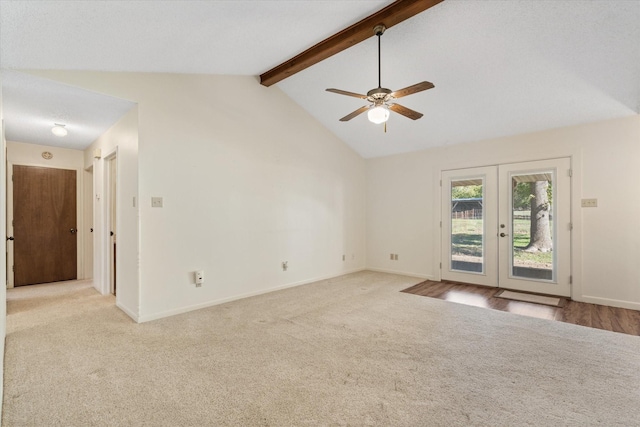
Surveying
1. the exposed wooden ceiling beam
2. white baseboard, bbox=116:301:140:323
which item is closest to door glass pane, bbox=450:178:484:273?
the exposed wooden ceiling beam

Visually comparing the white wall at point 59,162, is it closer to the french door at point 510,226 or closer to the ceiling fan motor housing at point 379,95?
the ceiling fan motor housing at point 379,95

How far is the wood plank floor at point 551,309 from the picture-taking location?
Answer: 3350 mm

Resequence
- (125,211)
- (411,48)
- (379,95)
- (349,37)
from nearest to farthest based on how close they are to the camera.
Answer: (379,95) → (349,37) → (411,48) → (125,211)

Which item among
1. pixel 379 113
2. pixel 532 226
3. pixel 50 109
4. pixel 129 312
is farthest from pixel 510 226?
pixel 50 109

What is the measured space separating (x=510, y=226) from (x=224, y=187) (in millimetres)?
4395

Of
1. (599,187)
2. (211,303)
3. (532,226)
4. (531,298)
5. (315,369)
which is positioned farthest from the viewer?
(532,226)

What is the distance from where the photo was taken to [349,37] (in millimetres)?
3314

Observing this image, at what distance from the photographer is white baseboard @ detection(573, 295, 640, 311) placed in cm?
384

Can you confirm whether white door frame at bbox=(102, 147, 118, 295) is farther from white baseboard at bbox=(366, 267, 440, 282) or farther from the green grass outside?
the green grass outside

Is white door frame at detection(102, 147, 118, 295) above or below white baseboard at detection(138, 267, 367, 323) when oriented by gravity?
above

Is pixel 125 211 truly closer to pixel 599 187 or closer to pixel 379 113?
pixel 379 113

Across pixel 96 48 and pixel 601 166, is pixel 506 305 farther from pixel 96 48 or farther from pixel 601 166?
pixel 96 48

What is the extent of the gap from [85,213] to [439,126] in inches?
255

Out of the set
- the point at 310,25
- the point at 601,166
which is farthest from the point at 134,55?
the point at 601,166
